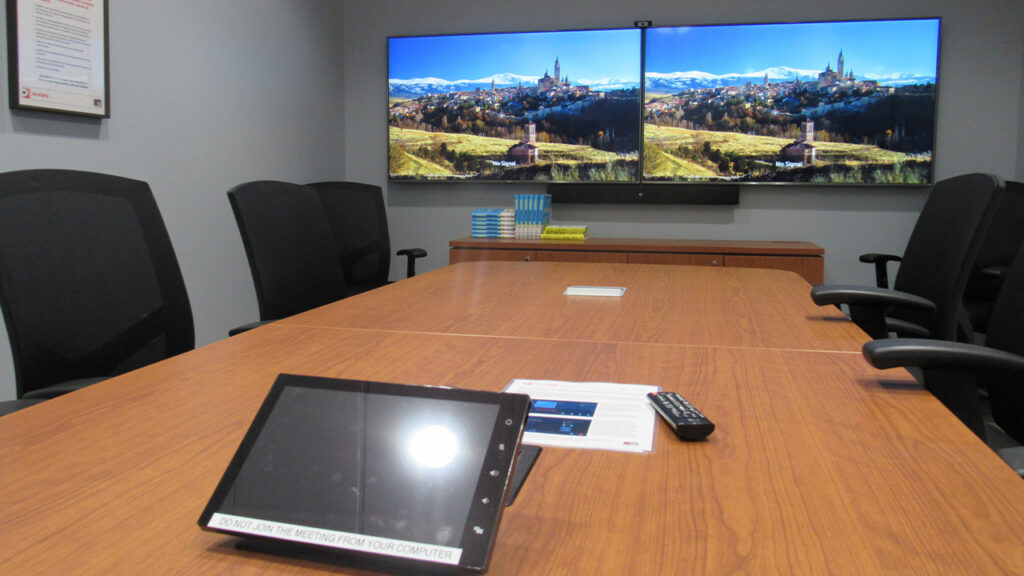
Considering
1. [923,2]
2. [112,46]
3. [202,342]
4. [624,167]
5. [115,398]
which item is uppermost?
[923,2]

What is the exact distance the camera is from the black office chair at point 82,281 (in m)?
1.51

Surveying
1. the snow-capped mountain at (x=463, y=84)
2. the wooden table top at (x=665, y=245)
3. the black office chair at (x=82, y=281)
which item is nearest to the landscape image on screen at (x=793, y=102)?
the snow-capped mountain at (x=463, y=84)

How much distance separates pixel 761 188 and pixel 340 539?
437cm

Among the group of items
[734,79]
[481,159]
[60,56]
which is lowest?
[481,159]

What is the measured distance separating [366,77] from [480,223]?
1380 millimetres

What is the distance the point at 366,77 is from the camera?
198 inches

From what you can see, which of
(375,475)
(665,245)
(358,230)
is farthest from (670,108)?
(375,475)

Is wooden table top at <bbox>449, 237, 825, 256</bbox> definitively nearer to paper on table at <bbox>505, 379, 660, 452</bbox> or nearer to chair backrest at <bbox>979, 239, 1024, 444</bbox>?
chair backrest at <bbox>979, 239, 1024, 444</bbox>

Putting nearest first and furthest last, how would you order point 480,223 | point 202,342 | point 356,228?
1. point 202,342
2. point 356,228
3. point 480,223

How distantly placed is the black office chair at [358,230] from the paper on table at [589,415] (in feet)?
9.43

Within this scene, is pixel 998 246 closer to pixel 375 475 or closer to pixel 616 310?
pixel 616 310

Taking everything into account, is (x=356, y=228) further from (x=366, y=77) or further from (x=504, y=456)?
→ (x=504, y=456)

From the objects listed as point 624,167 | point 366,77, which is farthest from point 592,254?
point 366,77

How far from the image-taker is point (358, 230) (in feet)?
13.1
